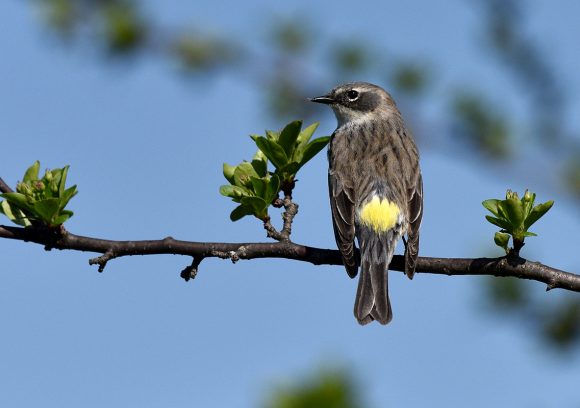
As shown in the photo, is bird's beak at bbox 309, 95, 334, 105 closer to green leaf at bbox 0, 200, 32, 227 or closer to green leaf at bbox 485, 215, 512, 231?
green leaf at bbox 485, 215, 512, 231

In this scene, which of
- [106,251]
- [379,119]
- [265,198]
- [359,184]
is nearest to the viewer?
[106,251]

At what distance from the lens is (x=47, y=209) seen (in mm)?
4766

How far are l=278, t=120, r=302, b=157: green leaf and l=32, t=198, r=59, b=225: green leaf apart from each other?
142cm

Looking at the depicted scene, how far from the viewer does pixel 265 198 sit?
17.8ft

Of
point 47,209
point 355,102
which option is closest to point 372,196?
point 355,102

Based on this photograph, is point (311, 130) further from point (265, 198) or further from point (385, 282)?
point (385, 282)

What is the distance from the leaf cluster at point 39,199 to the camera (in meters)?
4.77

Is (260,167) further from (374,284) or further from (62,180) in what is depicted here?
(374,284)

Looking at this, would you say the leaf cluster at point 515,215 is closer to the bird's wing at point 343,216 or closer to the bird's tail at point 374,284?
the bird's wing at point 343,216

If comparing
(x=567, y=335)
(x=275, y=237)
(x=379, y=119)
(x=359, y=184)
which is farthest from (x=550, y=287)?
(x=379, y=119)

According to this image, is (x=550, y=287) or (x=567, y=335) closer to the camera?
(x=550, y=287)

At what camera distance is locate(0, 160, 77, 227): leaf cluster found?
188 inches

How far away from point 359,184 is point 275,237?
192 centimetres

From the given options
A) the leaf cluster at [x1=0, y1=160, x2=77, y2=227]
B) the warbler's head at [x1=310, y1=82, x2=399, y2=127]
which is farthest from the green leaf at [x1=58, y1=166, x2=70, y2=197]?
the warbler's head at [x1=310, y1=82, x2=399, y2=127]
